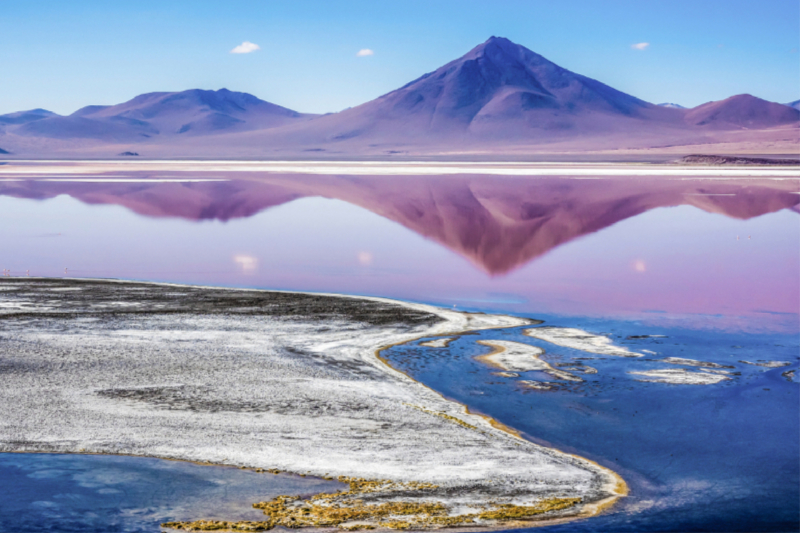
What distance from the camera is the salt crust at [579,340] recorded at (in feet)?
36.5

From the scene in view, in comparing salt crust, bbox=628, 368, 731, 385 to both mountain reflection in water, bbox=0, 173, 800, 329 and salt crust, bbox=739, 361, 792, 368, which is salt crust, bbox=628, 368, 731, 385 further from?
mountain reflection in water, bbox=0, 173, 800, 329

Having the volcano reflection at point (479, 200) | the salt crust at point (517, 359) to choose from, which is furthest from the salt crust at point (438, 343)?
the volcano reflection at point (479, 200)

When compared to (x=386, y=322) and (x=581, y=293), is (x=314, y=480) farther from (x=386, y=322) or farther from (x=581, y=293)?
(x=581, y=293)

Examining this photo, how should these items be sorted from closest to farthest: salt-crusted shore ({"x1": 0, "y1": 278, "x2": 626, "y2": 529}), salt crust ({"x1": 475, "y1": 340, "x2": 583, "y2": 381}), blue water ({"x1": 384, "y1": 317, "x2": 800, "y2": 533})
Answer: blue water ({"x1": 384, "y1": 317, "x2": 800, "y2": 533}) → salt-crusted shore ({"x1": 0, "y1": 278, "x2": 626, "y2": 529}) → salt crust ({"x1": 475, "y1": 340, "x2": 583, "y2": 381})

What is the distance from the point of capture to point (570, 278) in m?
17.3

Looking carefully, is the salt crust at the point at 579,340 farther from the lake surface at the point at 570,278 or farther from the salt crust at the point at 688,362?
the salt crust at the point at 688,362

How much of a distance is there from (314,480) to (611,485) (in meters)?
2.37

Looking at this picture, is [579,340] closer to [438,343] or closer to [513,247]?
[438,343]

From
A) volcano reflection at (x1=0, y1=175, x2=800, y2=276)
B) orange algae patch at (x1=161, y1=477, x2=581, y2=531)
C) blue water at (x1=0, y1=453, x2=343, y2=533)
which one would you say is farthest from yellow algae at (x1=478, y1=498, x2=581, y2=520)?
volcano reflection at (x1=0, y1=175, x2=800, y2=276)

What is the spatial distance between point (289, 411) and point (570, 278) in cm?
983

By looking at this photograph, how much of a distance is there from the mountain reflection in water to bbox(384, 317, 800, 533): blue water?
9.26ft

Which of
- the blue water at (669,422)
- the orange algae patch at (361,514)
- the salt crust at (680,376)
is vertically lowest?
the orange algae patch at (361,514)

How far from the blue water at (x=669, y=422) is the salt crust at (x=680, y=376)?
166mm

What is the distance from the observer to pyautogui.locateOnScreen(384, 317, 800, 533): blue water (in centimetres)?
660
